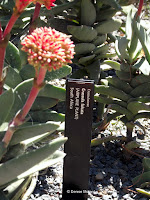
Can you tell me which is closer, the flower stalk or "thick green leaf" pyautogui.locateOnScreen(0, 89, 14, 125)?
the flower stalk

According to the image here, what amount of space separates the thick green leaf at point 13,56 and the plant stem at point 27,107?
1.30 feet

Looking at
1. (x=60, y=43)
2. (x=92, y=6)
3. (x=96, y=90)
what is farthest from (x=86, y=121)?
(x=92, y=6)

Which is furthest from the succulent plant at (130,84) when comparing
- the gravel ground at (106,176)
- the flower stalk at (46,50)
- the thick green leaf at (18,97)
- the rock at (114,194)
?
the flower stalk at (46,50)

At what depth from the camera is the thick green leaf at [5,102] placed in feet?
2.96

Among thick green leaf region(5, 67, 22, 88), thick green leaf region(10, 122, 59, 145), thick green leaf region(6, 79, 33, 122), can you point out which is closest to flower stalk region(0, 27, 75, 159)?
thick green leaf region(10, 122, 59, 145)

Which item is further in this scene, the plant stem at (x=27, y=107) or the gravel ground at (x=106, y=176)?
the gravel ground at (x=106, y=176)

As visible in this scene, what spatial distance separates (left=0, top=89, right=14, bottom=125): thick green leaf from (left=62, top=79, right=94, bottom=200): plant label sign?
0.31 metres

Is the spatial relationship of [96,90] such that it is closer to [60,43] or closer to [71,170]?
[71,170]

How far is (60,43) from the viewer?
72 centimetres

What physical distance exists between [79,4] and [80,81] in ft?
2.63

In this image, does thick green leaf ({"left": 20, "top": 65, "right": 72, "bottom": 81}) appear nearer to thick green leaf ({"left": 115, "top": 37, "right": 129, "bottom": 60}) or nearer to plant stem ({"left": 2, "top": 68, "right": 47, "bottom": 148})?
plant stem ({"left": 2, "top": 68, "right": 47, "bottom": 148})

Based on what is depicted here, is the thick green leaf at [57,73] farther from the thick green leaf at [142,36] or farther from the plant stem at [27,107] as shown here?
the thick green leaf at [142,36]

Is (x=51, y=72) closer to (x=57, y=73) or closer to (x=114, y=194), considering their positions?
(x=57, y=73)

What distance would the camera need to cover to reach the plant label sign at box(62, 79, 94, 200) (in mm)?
1209
